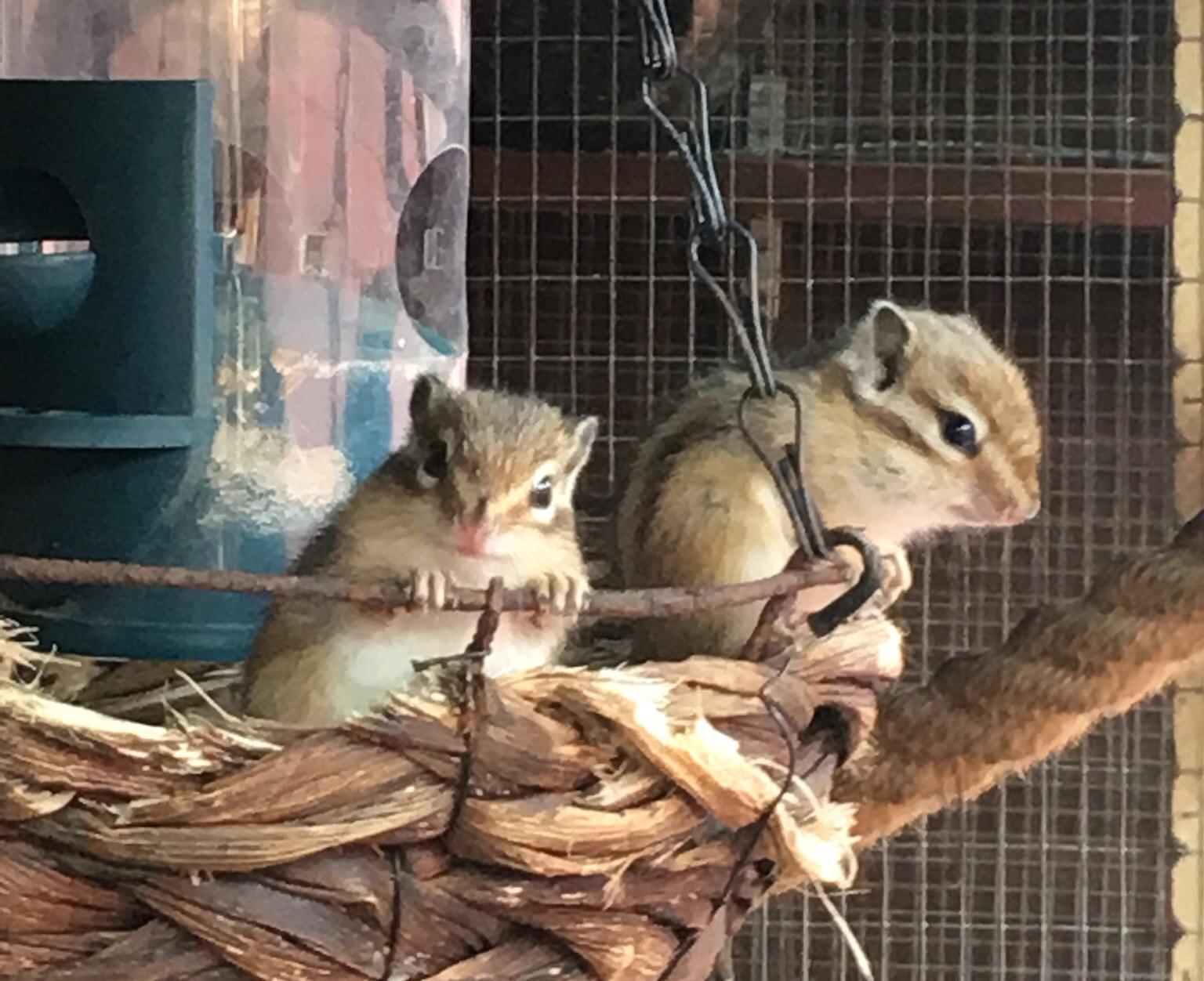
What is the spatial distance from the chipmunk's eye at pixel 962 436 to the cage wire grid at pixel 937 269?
1.14 metres

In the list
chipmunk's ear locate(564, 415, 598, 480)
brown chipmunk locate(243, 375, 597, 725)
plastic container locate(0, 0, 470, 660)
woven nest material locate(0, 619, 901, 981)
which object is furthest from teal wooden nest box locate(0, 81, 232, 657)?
woven nest material locate(0, 619, 901, 981)

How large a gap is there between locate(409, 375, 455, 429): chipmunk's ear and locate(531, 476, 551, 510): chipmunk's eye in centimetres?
7

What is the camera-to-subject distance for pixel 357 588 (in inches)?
21.9

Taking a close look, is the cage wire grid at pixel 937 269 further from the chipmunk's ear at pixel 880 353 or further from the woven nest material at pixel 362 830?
the woven nest material at pixel 362 830

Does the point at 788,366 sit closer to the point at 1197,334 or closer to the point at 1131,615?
the point at 1131,615

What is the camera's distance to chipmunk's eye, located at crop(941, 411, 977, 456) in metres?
1.05

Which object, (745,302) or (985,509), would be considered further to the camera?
(985,509)

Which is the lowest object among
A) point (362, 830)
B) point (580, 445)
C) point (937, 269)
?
point (362, 830)

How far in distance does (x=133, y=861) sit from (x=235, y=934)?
1.7 inches

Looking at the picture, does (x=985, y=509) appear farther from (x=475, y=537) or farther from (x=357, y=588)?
(x=357, y=588)

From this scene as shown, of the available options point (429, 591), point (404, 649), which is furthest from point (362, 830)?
point (404, 649)

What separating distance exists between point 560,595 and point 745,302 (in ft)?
0.54

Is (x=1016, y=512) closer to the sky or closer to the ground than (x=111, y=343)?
closer to the ground

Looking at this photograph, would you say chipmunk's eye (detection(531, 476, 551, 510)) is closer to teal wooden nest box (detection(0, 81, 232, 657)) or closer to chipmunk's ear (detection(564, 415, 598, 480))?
chipmunk's ear (detection(564, 415, 598, 480))
